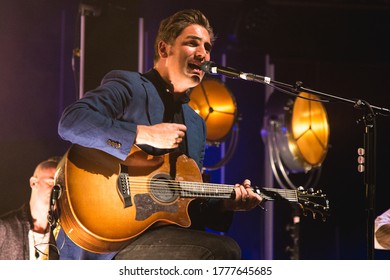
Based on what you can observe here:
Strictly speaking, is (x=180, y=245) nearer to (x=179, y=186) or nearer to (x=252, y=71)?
(x=179, y=186)

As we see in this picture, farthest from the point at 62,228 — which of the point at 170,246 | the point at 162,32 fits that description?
the point at 162,32

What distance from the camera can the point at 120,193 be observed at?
2.55 metres

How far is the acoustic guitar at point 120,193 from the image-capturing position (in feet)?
8.11

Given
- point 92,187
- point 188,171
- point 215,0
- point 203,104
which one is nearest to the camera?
point 92,187

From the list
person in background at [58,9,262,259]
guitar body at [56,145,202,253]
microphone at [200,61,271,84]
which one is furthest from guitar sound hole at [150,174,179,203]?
microphone at [200,61,271,84]

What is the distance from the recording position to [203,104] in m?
3.35

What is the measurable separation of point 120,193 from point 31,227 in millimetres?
571

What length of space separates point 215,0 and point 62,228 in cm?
170

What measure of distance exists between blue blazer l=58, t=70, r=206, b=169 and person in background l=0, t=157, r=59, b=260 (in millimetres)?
440

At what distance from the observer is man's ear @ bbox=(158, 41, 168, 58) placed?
3000 millimetres

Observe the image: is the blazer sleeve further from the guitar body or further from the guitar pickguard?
the guitar pickguard

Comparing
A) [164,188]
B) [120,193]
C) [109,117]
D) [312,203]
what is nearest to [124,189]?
[120,193]

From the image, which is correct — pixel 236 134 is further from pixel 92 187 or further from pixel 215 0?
pixel 92 187

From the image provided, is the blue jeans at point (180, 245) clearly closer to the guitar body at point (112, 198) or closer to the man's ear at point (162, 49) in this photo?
the guitar body at point (112, 198)
